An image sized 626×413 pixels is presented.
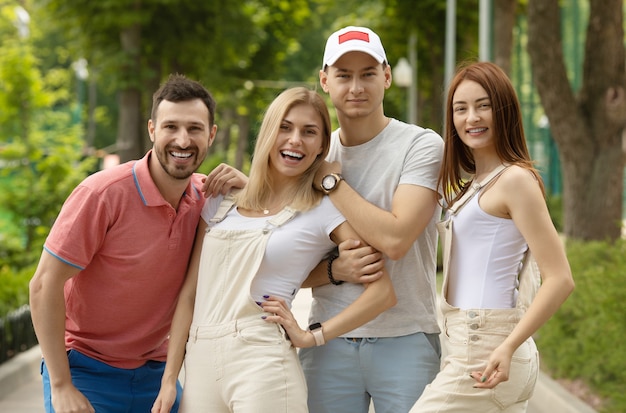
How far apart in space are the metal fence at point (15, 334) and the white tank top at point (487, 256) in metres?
6.53

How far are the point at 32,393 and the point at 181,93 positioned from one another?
212 inches

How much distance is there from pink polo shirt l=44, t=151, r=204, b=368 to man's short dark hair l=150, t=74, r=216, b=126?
29 centimetres

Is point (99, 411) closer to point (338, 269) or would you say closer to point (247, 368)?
point (247, 368)

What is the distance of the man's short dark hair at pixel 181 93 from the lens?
4.18m

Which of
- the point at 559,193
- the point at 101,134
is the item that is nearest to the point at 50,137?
the point at 559,193

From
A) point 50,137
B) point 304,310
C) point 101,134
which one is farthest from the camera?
point 101,134

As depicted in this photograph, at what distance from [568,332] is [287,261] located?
18.2ft

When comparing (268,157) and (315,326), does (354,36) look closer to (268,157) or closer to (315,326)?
(268,157)

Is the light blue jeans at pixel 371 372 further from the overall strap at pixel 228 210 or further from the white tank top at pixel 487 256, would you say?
the overall strap at pixel 228 210

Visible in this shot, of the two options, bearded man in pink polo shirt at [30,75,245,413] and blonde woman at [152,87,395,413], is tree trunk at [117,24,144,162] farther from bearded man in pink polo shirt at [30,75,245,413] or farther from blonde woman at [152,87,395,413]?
blonde woman at [152,87,395,413]

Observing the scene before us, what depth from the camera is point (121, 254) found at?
4.16 meters

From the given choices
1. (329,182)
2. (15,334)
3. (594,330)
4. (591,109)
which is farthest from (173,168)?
(591,109)

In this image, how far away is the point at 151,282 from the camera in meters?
4.21

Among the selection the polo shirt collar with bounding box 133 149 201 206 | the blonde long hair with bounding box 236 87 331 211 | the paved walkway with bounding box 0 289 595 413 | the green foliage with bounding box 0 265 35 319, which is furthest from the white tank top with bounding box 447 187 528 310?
the green foliage with bounding box 0 265 35 319
